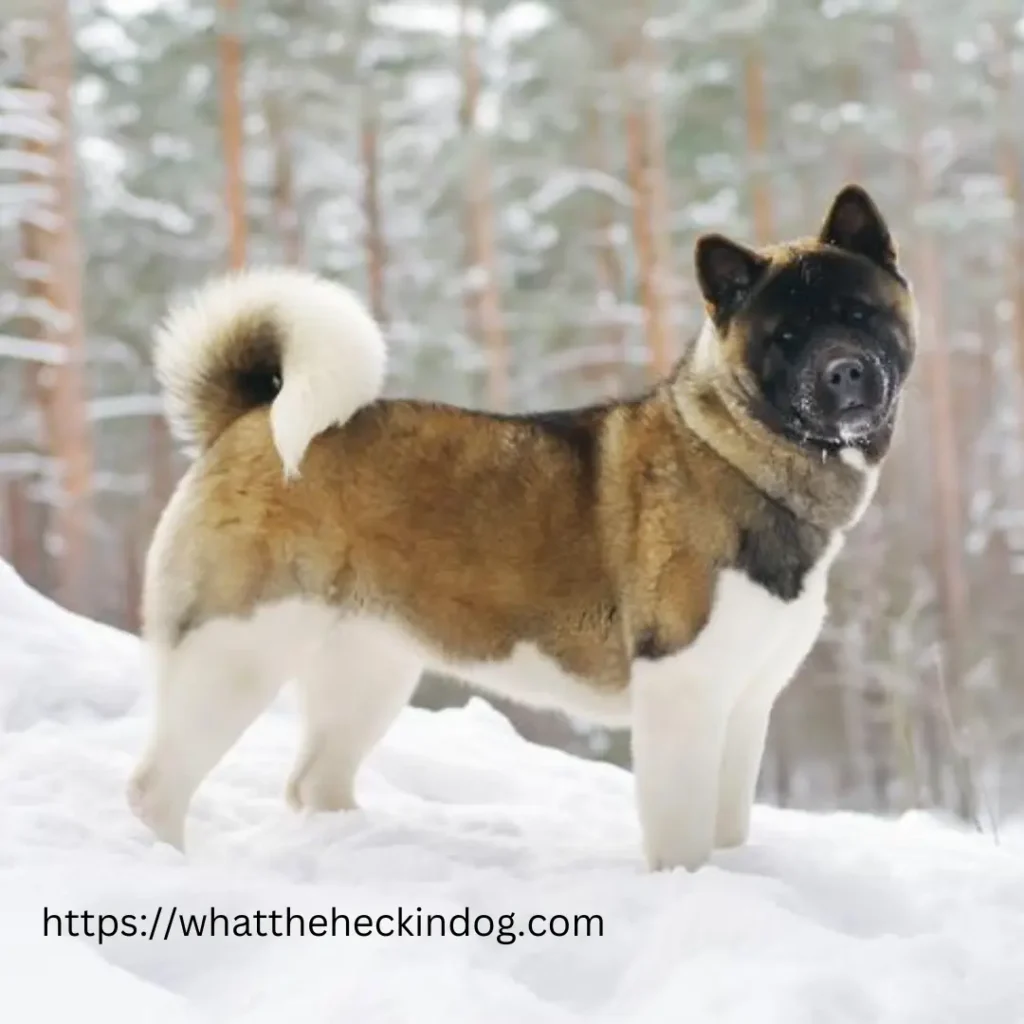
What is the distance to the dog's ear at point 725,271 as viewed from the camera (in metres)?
2.57

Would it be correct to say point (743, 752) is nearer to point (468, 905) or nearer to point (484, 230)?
point (468, 905)

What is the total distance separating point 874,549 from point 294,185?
597cm

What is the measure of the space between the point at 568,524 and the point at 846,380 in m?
0.69

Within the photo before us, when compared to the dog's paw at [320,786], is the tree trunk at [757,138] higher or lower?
higher

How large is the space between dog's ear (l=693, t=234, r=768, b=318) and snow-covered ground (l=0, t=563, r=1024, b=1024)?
1191 millimetres

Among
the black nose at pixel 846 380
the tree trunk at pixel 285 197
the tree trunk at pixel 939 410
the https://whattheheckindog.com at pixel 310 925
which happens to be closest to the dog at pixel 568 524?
the black nose at pixel 846 380

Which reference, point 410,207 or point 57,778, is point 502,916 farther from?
point 410,207

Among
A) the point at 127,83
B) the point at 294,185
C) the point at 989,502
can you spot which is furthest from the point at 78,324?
the point at 989,502

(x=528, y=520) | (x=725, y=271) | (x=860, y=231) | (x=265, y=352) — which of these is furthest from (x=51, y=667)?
(x=860, y=231)

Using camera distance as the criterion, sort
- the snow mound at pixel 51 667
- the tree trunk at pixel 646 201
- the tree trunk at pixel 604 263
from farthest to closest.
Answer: the tree trunk at pixel 604 263
the tree trunk at pixel 646 201
the snow mound at pixel 51 667

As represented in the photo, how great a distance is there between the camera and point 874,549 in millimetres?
9695

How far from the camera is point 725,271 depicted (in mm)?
2605

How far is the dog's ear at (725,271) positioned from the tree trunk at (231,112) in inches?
240

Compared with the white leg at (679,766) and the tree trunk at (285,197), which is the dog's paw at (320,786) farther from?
the tree trunk at (285,197)
